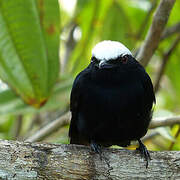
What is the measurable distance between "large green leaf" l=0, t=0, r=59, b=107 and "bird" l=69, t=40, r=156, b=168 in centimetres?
31

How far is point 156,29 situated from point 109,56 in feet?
1.31

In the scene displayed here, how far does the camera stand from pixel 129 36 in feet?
13.2

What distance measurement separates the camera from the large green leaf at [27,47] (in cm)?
304

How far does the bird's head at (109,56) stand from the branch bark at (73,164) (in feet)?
2.06

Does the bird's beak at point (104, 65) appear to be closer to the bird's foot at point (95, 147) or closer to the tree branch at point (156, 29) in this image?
the tree branch at point (156, 29)

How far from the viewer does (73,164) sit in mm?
2457

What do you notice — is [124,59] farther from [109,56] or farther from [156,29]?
[156,29]

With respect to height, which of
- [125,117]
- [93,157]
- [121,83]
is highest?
[121,83]

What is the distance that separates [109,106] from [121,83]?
19cm

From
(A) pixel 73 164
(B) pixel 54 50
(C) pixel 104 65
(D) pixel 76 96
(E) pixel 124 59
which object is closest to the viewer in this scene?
(A) pixel 73 164

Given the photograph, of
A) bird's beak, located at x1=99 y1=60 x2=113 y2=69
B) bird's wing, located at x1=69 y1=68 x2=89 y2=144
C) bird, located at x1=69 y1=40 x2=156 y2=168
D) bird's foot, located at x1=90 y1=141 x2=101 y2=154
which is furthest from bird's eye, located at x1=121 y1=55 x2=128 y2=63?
bird's foot, located at x1=90 y1=141 x2=101 y2=154

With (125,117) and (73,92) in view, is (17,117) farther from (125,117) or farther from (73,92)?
(125,117)

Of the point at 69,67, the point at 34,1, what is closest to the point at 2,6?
the point at 34,1

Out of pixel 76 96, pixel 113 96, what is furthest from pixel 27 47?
pixel 113 96
